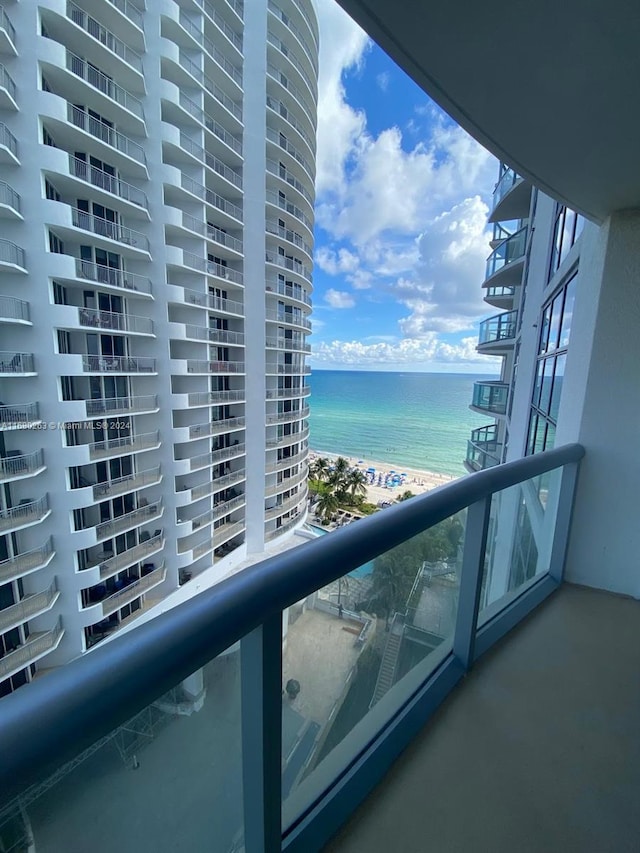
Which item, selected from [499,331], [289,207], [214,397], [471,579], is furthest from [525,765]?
[289,207]

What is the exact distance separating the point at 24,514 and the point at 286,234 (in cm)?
1155

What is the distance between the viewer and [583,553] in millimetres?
1758

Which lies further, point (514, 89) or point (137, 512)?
point (137, 512)

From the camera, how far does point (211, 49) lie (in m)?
9.98

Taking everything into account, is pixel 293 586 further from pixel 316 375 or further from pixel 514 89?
pixel 316 375

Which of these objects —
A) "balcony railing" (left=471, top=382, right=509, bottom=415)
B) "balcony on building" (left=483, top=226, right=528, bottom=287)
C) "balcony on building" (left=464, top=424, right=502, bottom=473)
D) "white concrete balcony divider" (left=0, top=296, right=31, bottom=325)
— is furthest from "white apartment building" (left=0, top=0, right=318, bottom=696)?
"balcony on building" (left=483, top=226, right=528, bottom=287)

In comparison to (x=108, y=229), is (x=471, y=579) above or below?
Result: below

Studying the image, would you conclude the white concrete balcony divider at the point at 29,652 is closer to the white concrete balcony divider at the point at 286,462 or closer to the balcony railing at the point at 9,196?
the white concrete balcony divider at the point at 286,462

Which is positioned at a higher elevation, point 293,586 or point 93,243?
point 93,243

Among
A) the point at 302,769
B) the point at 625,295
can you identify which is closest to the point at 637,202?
the point at 625,295

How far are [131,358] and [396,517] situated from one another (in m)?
9.12

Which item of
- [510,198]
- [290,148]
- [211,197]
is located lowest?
[510,198]

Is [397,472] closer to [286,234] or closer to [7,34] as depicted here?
[286,234]

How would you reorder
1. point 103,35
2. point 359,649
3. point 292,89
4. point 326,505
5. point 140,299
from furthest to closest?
point 326,505
point 292,89
point 140,299
point 103,35
point 359,649
